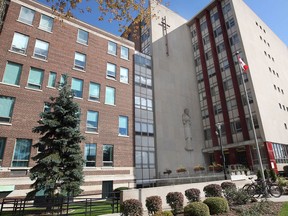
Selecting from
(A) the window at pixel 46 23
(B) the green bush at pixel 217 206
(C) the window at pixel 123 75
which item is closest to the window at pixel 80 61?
(A) the window at pixel 46 23

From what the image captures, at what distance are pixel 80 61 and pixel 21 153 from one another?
12357 mm

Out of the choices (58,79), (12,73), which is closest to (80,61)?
(58,79)

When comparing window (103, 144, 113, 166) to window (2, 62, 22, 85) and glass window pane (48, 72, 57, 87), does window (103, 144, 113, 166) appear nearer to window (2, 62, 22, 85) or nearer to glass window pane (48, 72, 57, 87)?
glass window pane (48, 72, 57, 87)

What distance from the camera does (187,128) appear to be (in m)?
34.8

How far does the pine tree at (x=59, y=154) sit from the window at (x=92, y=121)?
23.6 feet

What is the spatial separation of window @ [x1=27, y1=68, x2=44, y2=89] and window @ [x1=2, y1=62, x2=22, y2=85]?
3.23ft

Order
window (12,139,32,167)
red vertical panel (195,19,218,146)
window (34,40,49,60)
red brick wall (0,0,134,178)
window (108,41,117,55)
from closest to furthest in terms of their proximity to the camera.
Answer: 1. window (12,139,32,167)
2. red brick wall (0,0,134,178)
3. window (34,40,49,60)
4. window (108,41,117,55)
5. red vertical panel (195,19,218,146)

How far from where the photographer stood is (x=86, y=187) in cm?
2045

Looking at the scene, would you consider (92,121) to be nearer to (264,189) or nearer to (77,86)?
(77,86)

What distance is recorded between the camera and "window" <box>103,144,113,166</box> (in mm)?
22986

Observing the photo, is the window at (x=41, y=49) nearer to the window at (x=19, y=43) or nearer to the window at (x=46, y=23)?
the window at (x=19, y=43)

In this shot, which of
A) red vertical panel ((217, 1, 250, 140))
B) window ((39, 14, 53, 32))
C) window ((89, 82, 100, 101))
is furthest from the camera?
red vertical panel ((217, 1, 250, 140))

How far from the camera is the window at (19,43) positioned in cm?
2101

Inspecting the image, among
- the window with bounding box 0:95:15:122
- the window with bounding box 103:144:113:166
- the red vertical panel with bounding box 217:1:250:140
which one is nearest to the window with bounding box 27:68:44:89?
the window with bounding box 0:95:15:122
